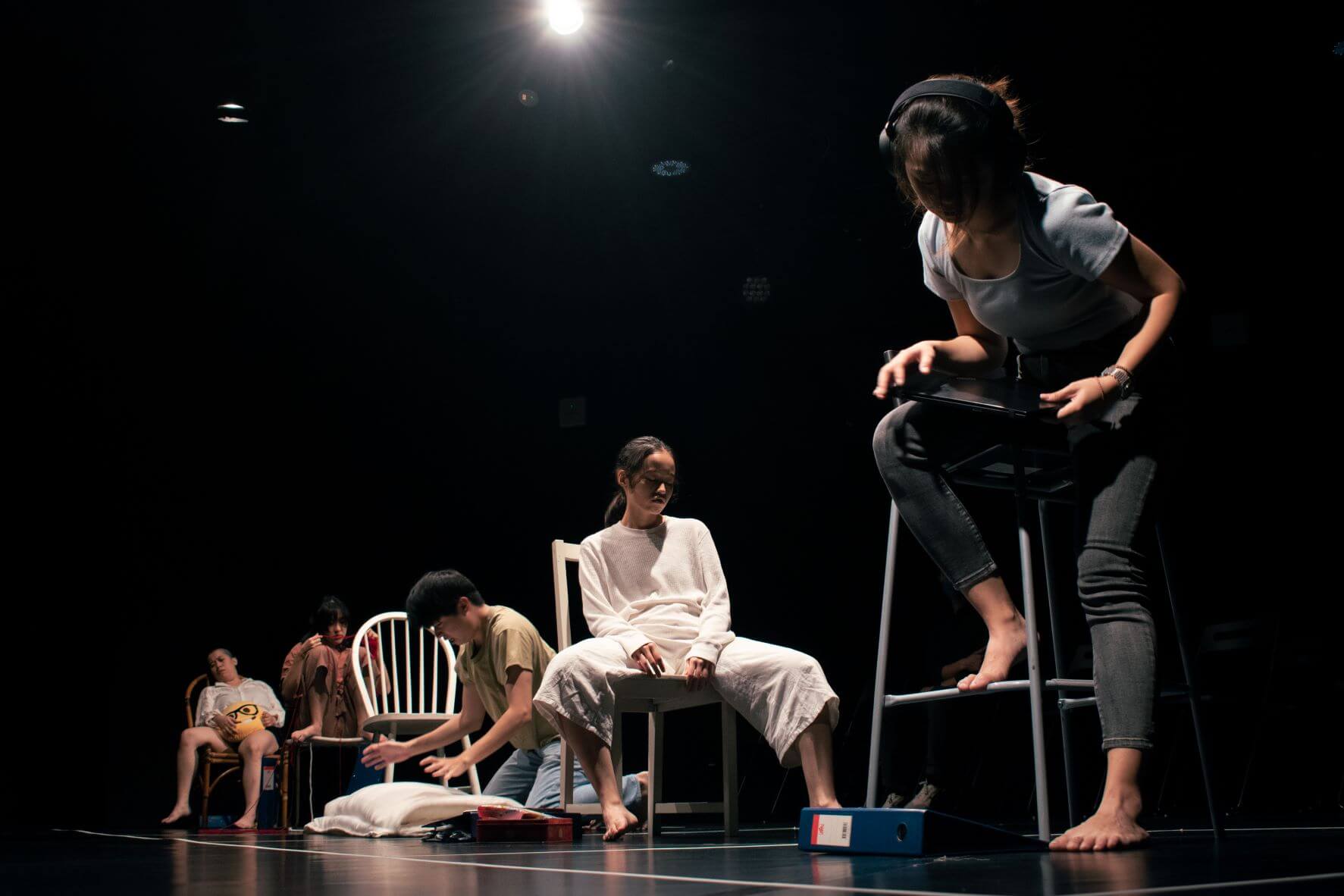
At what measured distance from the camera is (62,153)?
4.85 m

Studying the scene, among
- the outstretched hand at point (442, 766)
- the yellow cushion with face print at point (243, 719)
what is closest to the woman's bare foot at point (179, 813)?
the yellow cushion with face print at point (243, 719)

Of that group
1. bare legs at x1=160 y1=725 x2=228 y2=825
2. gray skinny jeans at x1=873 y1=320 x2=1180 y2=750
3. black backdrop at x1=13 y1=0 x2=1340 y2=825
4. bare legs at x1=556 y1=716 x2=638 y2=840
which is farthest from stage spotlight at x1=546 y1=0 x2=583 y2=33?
bare legs at x1=160 y1=725 x2=228 y2=825

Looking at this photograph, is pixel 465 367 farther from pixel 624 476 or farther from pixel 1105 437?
pixel 1105 437

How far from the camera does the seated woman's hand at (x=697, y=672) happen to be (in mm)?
2529

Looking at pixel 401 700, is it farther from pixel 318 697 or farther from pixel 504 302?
pixel 504 302

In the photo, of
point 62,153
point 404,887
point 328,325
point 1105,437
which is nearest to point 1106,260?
point 1105,437

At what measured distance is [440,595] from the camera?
10.6 ft

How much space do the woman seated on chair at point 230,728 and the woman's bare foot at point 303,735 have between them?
0.71 m

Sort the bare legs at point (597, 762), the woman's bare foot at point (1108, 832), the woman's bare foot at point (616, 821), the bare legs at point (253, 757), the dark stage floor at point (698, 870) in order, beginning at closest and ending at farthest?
the dark stage floor at point (698, 870) < the woman's bare foot at point (1108, 832) < the woman's bare foot at point (616, 821) < the bare legs at point (597, 762) < the bare legs at point (253, 757)

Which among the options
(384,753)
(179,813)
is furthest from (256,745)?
(384,753)

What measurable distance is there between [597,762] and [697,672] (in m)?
0.29

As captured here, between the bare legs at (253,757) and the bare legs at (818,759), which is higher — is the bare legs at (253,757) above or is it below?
below

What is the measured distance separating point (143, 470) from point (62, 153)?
74.4 inches

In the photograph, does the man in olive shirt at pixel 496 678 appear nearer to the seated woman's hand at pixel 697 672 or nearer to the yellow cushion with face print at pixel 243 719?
the seated woman's hand at pixel 697 672
